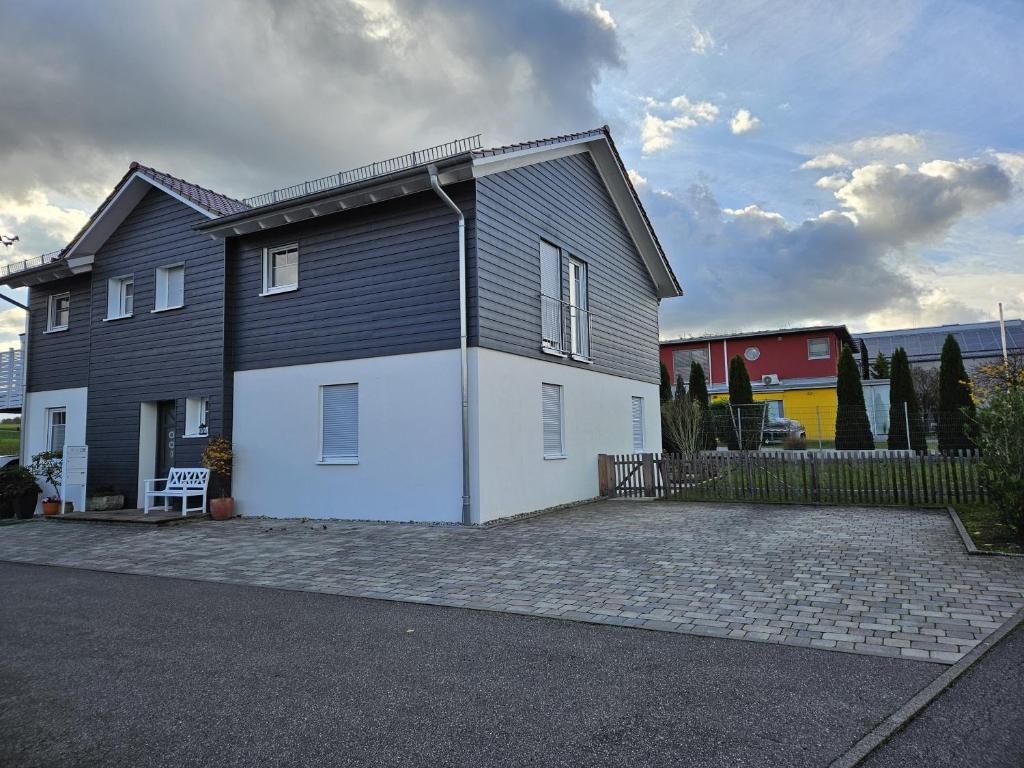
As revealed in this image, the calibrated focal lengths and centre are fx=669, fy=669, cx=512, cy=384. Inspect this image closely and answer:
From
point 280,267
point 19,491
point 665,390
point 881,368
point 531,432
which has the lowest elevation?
point 19,491

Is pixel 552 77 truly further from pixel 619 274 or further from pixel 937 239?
pixel 937 239

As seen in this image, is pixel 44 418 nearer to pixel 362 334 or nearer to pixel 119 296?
pixel 119 296

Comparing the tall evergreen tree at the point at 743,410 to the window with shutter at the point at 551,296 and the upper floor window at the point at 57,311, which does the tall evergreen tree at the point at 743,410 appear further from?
the upper floor window at the point at 57,311

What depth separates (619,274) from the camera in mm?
17219

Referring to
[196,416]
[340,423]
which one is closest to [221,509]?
[196,416]

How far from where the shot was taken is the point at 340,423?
12.1 m

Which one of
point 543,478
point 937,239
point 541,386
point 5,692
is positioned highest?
point 937,239

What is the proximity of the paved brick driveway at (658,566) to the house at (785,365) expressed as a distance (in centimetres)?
2480

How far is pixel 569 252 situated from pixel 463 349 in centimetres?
490

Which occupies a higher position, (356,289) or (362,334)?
(356,289)

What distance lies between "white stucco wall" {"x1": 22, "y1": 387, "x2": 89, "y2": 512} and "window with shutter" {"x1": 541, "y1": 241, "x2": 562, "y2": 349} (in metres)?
10.9

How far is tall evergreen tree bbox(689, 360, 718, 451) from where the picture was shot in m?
27.0

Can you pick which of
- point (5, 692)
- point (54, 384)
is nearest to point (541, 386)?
point (5, 692)

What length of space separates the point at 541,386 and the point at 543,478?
69.3 inches
